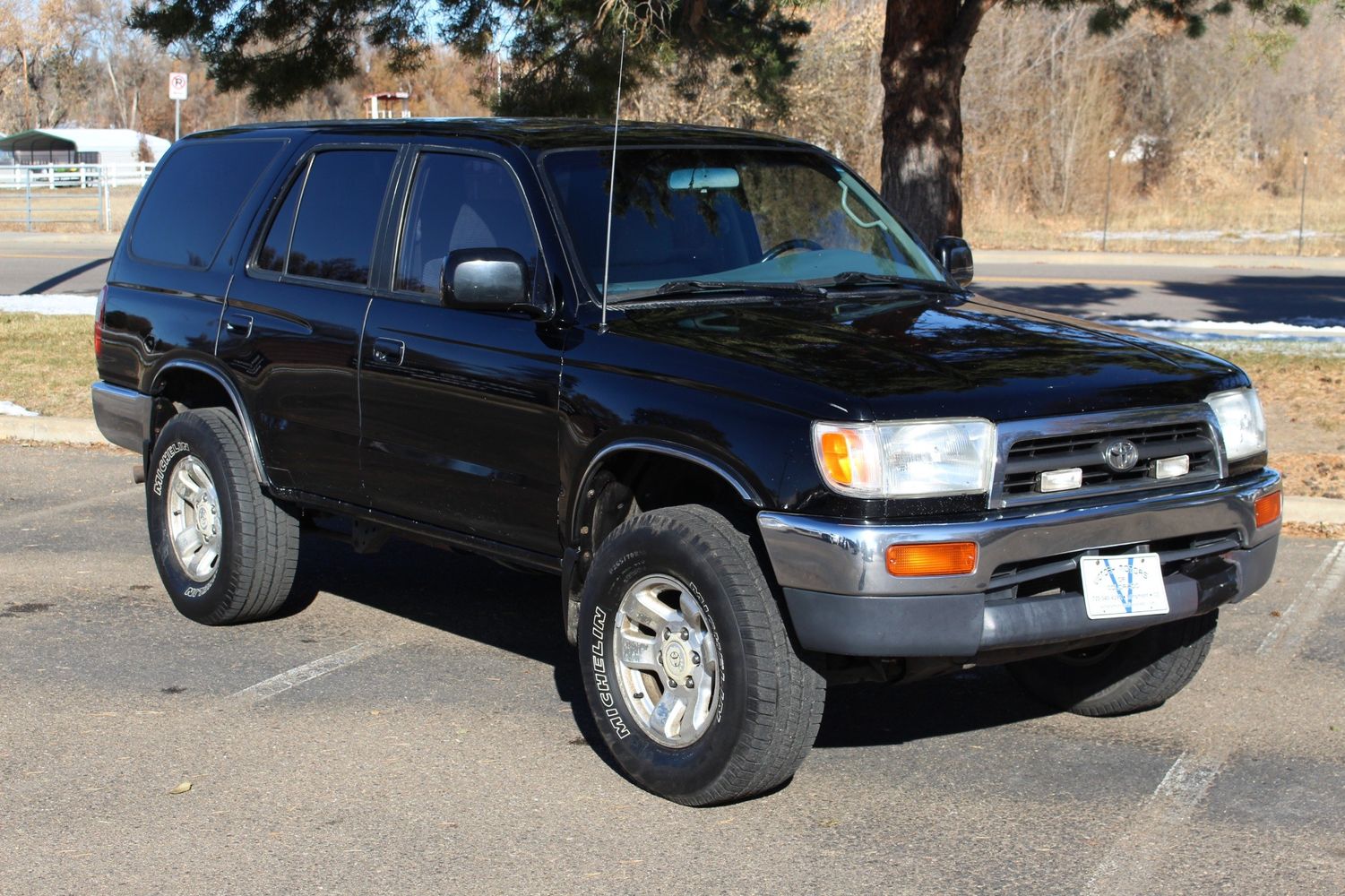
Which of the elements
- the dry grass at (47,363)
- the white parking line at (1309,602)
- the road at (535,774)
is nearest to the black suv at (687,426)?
the road at (535,774)

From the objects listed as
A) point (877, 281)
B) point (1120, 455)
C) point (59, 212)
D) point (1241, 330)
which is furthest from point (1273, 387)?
point (59, 212)

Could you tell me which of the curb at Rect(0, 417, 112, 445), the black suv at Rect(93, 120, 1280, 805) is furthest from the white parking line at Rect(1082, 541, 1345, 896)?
the curb at Rect(0, 417, 112, 445)

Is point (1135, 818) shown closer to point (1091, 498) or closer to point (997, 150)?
point (1091, 498)

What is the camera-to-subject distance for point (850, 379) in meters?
4.38

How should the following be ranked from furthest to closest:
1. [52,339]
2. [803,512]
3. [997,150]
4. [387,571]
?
[997,150], [52,339], [387,571], [803,512]

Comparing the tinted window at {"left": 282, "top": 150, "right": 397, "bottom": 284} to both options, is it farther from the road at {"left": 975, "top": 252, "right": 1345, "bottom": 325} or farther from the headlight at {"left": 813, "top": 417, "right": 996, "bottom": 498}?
the road at {"left": 975, "top": 252, "right": 1345, "bottom": 325}

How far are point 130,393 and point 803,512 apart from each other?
379 cm

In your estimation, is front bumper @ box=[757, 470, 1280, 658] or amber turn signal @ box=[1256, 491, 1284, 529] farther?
amber turn signal @ box=[1256, 491, 1284, 529]

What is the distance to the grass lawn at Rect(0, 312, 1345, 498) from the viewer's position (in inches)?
361

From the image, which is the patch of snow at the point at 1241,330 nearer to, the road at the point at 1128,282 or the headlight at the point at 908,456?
the road at the point at 1128,282

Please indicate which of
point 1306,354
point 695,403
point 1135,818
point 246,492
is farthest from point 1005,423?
point 1306,354

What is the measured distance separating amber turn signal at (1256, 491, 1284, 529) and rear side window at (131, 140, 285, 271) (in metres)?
3.95

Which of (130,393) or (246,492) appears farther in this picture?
(130,393)

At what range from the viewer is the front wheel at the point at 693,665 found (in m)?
4.40
